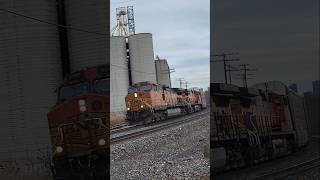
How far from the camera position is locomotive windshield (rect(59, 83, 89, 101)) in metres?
8.59

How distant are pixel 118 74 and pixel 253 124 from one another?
2382 mm

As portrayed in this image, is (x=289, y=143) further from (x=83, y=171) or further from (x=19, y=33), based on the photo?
(x=19, y=33)

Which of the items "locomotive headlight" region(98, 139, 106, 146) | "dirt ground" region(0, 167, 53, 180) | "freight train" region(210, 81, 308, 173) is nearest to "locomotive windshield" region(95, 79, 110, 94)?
"locomotive headlight" region(98, 139, 106, 146)

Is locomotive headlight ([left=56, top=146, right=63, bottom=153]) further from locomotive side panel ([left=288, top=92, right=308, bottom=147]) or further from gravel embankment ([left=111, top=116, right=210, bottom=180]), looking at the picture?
locomotive side panel ([left=288, top=92, right=308, bottom=147])

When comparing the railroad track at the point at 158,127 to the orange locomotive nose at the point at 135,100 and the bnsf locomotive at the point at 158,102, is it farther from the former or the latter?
the orange locomotive nose at the point at 135,100

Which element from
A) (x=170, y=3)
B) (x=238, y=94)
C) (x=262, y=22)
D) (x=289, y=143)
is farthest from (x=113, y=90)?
(x=289, y=143)

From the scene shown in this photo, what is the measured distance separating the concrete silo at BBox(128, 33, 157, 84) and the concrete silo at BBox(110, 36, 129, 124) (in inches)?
4.1

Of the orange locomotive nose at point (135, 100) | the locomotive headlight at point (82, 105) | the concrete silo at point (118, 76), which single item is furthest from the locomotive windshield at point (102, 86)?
the orange locomotive nose at point (135, 100)

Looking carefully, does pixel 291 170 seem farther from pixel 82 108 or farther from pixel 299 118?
pixel 82 108

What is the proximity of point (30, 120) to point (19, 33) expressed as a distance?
1344 millimetres

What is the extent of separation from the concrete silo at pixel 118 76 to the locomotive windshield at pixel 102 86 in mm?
802

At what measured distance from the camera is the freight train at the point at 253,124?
7938 mm

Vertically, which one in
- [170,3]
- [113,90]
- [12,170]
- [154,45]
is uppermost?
[170,3]

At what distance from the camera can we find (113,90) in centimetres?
755
